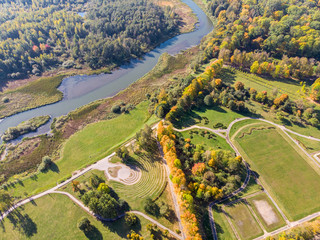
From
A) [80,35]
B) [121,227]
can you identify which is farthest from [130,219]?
[80,35]

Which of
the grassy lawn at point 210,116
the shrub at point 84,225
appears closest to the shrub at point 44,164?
the shrub at point 84,225

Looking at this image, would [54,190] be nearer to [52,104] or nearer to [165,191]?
[165,191]

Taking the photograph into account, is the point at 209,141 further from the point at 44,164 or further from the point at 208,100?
the point at 44,164

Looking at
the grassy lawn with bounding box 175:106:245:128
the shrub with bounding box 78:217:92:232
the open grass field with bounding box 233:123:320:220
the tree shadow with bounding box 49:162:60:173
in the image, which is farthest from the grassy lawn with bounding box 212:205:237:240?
the tree shadow with bounding box 49:162:60:173

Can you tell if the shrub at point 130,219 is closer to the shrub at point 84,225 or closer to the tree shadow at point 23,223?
the shrub at point 84,225

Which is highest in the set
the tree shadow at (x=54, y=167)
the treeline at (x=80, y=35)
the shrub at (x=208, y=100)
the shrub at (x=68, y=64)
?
the treeline at (x=80, y=35)

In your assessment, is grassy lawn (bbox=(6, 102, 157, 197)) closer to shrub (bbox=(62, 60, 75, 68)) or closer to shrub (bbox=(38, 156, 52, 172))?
shrub (bbox=(38, 156, 52, 172))

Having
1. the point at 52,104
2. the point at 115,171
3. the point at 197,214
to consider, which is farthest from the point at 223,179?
the point at 52,104
